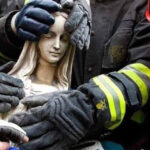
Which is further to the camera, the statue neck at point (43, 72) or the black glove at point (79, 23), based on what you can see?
the statue neck at point (43, 72)

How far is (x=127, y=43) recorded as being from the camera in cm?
193

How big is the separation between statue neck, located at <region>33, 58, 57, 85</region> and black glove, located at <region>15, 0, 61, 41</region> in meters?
0.12

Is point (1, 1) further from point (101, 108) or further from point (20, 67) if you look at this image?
point (101, 108)

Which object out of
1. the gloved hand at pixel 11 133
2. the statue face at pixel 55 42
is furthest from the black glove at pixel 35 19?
the gloved hand at pixel 11 133

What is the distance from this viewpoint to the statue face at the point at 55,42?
5.91 ft

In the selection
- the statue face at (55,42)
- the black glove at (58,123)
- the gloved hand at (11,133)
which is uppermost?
the statue face at (55,42)

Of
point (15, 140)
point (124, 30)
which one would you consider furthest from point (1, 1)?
point (15, 140)

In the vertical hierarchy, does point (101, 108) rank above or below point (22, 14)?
below

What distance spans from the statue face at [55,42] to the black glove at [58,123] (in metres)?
0.27

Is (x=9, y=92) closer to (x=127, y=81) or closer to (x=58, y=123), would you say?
(x=58, y=123)

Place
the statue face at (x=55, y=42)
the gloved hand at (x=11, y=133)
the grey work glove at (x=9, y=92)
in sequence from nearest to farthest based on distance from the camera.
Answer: the gloved hand at (x=11, y=133) → the grey work glove at (x=9, y=92) → the statue face at (x=55, y=42)

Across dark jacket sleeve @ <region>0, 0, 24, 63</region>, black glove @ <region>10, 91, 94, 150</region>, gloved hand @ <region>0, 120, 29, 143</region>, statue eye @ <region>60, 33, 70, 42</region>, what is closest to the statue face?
statue eye @ <region>60, 33, 70, 42</region>

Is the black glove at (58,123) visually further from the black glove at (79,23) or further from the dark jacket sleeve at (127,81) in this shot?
the black glove at (79,23)

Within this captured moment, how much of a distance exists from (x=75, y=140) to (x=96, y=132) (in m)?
0.15
